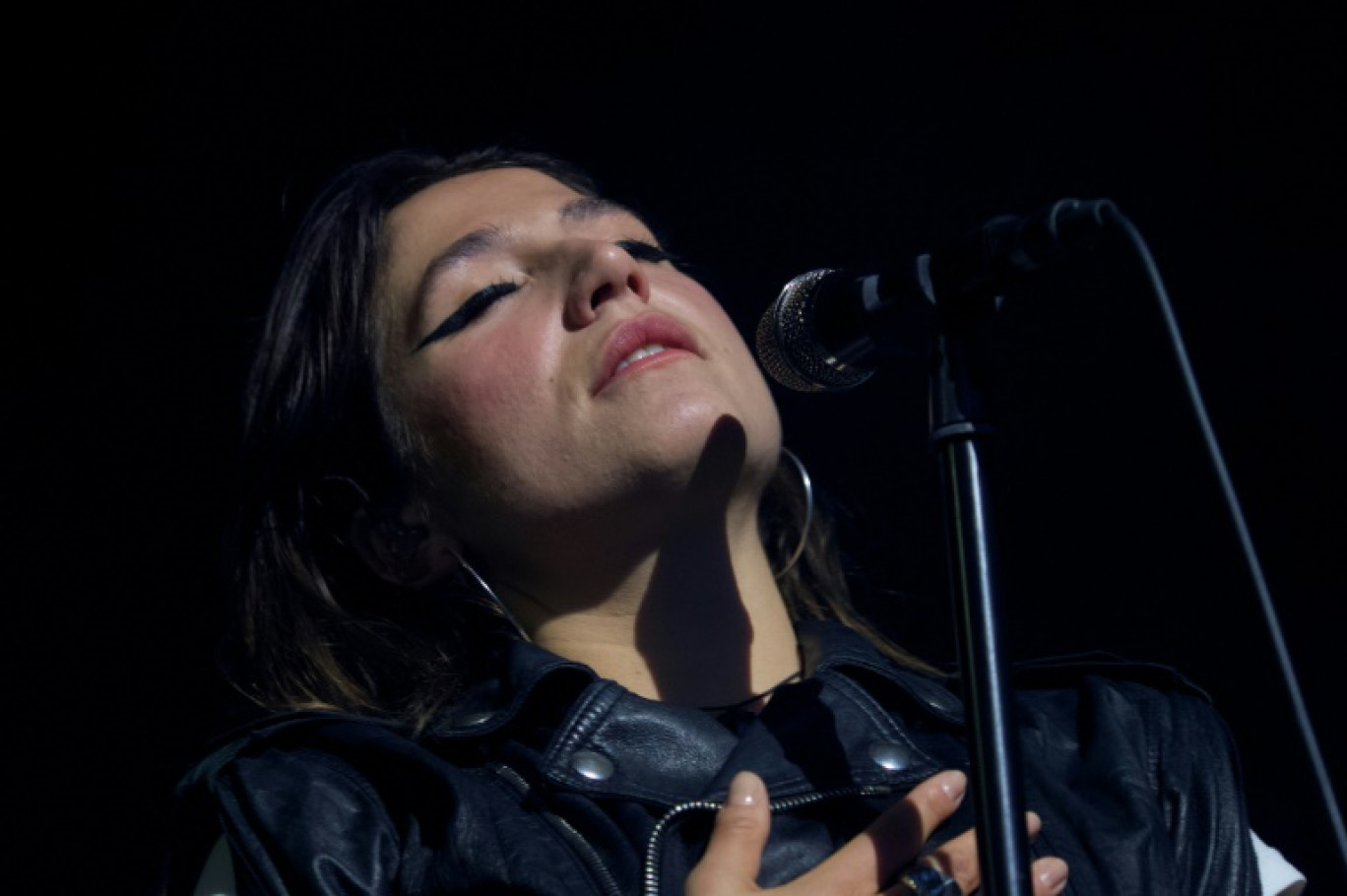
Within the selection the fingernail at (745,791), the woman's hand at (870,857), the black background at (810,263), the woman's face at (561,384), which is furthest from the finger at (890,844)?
the black background at (810,263)

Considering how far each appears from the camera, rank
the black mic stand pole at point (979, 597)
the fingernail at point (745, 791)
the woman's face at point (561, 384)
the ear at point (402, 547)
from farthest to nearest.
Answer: the ear at point (402, 547), the woman's face at point (561, 384), the fingernail at point (745, 791), the black mic stand pole at point (979, 597)

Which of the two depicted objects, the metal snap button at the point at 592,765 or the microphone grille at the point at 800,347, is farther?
the metal snap button at the point at 592,765

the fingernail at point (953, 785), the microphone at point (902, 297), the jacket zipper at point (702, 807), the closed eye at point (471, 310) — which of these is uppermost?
the microphone at point (902, 297)

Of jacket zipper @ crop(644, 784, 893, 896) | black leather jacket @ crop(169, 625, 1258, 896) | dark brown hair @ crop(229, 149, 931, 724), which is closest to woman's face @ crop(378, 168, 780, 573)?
dark brown hair @ crop(229, 149, 931, 724)

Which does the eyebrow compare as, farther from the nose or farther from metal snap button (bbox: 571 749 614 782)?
metal snap button (bbox: 571 749 614 782)

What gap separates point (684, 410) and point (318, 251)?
897 mm

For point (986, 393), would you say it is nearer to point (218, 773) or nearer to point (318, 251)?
point (218, 773)

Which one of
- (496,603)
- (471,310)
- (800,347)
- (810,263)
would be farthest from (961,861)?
(810,263)

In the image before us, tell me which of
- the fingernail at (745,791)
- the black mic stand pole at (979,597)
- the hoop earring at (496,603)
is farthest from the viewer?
the hoop earring at (496,603)

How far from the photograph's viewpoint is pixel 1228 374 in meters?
2.25

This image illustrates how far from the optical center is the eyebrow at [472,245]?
204cm

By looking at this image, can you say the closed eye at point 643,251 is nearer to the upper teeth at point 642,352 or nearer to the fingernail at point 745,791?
the upper teeth at point 642,352

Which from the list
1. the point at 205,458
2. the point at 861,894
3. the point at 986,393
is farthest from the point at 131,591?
the point at 986,393

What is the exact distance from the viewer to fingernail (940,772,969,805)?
4.41ft
